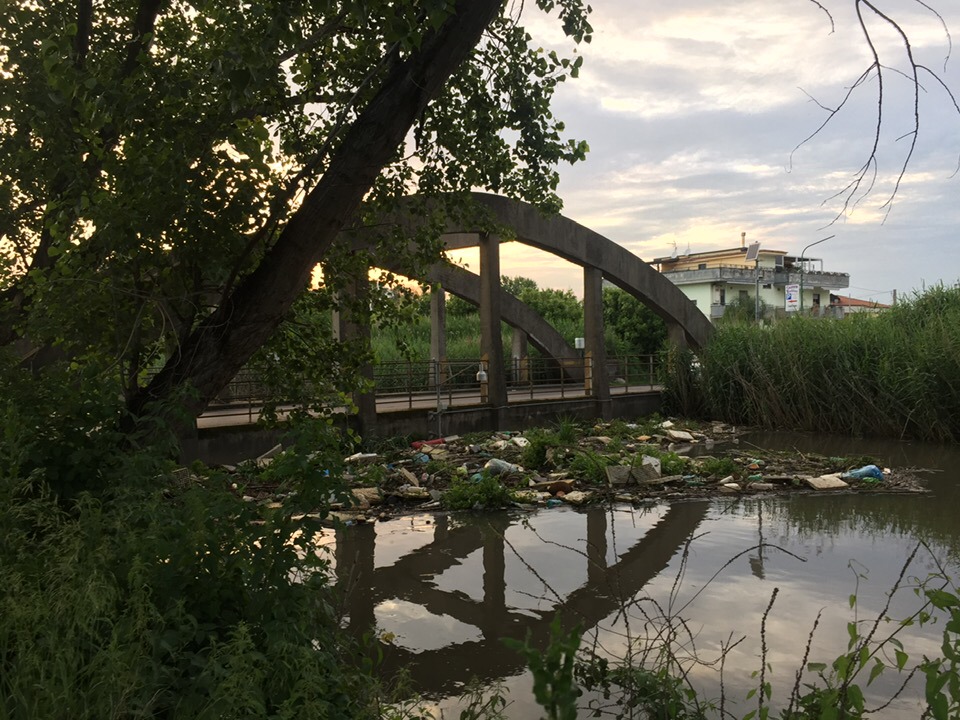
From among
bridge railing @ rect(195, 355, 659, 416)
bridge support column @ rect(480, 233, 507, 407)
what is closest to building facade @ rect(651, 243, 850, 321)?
bridge railing @ rect(195, 355, 659, 416)

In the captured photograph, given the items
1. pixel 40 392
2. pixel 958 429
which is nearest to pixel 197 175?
pixel 40 392

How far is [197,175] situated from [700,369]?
672 inches

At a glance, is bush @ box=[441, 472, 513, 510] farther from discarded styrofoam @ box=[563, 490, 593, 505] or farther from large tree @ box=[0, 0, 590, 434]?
large tree @ box=[0, 0, 590, 434]

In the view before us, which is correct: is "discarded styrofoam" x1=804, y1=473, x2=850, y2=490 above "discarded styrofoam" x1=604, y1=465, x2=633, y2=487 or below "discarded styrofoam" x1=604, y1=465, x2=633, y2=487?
below

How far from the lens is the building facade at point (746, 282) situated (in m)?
47.3

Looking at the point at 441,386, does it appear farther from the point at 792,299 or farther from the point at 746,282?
the point at 746,282

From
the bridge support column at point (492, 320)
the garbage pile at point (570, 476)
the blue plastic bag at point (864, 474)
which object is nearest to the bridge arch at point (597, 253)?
the bridge support column at point (492, 320)

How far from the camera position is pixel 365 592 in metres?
5.90

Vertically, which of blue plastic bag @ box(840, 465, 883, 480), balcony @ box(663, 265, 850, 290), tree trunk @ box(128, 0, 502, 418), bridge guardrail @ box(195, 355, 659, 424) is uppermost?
balcony @ box(663, 265, 850, 290)

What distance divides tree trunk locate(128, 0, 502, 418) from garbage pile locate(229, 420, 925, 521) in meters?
4.00

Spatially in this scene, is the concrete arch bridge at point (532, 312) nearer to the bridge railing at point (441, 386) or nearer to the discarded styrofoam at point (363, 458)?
the bridge railing at point (441, 386)

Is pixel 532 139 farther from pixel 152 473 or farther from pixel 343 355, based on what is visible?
pixel 152 473

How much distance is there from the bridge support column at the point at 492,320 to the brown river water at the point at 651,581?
6.63 metres

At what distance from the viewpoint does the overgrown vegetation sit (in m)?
14.2
